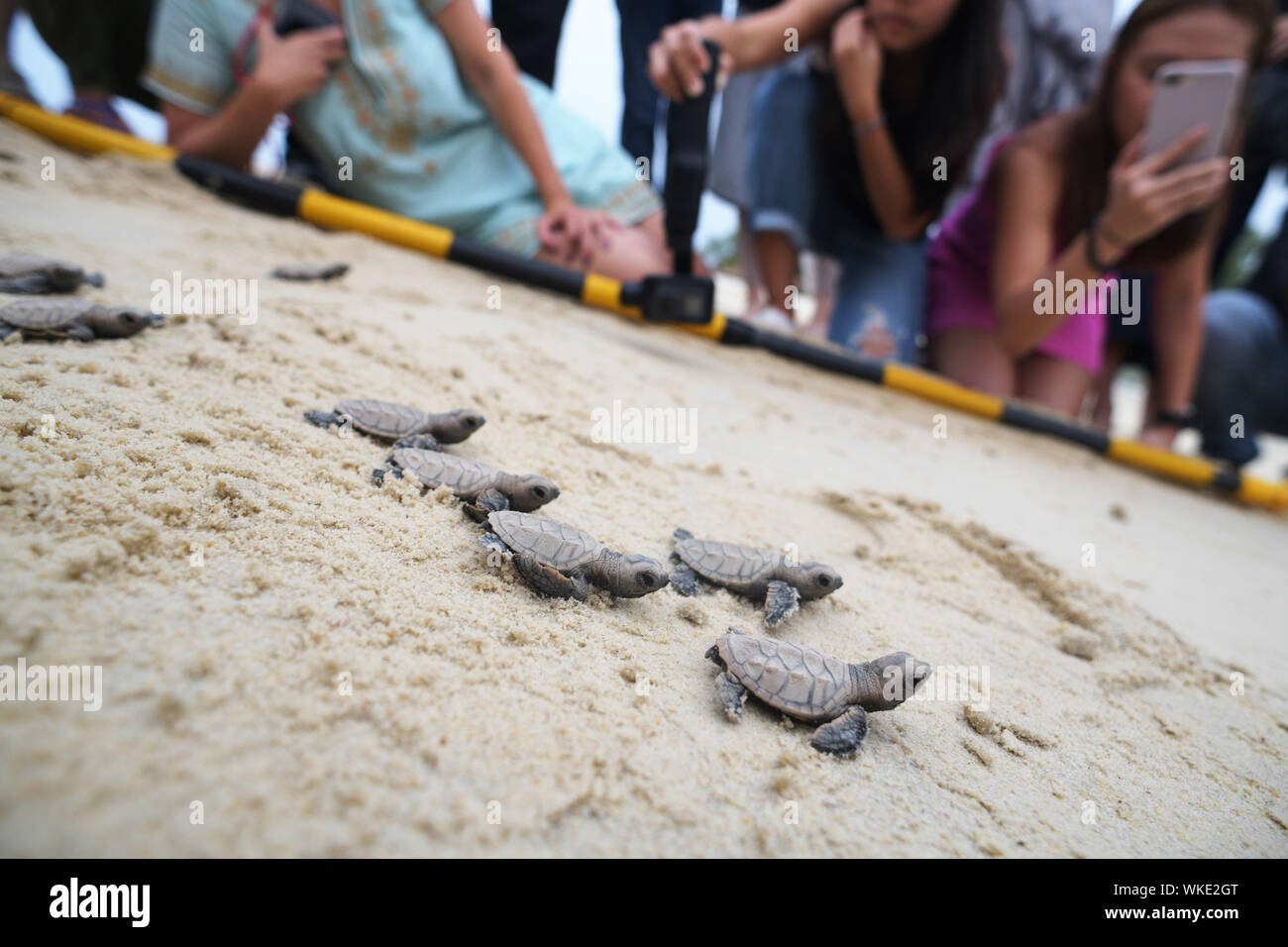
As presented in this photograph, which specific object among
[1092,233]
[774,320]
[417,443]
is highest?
[1092,233]

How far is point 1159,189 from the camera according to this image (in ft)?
9.10

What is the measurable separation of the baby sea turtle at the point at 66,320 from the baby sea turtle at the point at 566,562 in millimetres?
1089

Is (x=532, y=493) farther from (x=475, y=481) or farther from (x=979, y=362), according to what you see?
(x=979, y=362)

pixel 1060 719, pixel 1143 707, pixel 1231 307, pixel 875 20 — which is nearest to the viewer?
pixel 1060 719

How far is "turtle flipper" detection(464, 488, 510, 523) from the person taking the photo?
49.0 inches

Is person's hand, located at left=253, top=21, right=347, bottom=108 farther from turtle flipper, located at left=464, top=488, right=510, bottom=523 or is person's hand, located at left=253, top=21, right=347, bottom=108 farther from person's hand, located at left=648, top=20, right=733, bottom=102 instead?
turtle flipper, located at left=464, top=488, right=510, bottom=523

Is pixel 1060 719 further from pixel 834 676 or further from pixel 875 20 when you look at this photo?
pixel 875 20

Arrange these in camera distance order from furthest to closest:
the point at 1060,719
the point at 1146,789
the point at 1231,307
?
1. the point at 1231,307
2. the point at 1060,719
3. the point at 1146,789

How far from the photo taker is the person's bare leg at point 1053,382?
4.35 metres

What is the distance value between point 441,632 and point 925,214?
423cm

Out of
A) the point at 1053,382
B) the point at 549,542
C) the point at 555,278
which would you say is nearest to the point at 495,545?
the point at 549,542

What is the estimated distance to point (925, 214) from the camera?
4098 millimetres

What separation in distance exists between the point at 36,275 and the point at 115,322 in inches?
16.1
